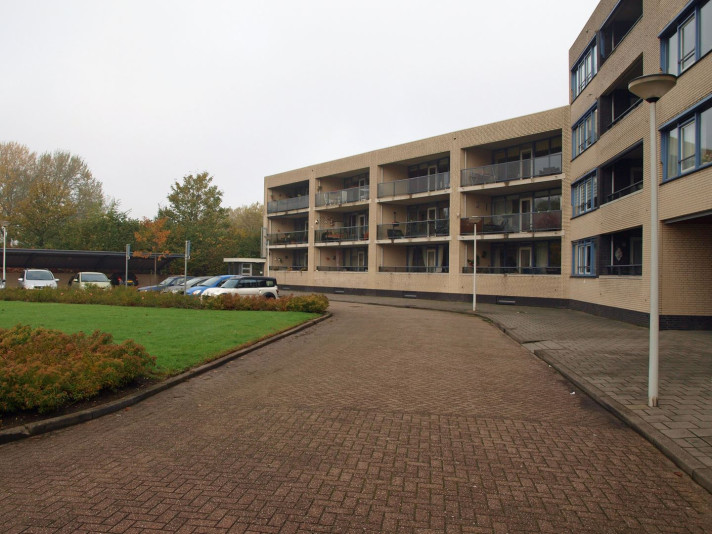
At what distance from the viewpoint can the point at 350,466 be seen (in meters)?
4.47

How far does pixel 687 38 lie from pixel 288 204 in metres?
32.3

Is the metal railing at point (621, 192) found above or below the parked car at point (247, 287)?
above

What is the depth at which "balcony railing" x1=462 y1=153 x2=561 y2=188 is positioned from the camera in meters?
25.7

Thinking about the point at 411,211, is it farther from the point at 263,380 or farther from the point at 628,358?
the point at 263,380

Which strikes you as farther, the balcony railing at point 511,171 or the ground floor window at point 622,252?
the balcony railing at point 511,171

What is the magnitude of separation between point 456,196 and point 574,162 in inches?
284

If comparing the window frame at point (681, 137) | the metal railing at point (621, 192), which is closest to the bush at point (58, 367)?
the window frame at point (681, 137)

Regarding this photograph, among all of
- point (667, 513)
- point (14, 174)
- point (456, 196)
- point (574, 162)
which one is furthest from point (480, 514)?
point (14, 174)

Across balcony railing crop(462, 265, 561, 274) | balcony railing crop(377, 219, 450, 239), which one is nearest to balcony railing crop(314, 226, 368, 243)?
balcony railing crop(377, 219, 450, 239)

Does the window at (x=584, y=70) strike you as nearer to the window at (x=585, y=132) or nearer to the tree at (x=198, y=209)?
the window at (x=585, y=132)

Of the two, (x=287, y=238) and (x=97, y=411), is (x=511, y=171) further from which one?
(x=97, y=411)

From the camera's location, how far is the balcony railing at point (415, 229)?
101 feet

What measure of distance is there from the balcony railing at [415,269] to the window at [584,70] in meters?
11.9

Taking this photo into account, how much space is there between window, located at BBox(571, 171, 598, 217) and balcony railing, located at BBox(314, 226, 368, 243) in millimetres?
15649
